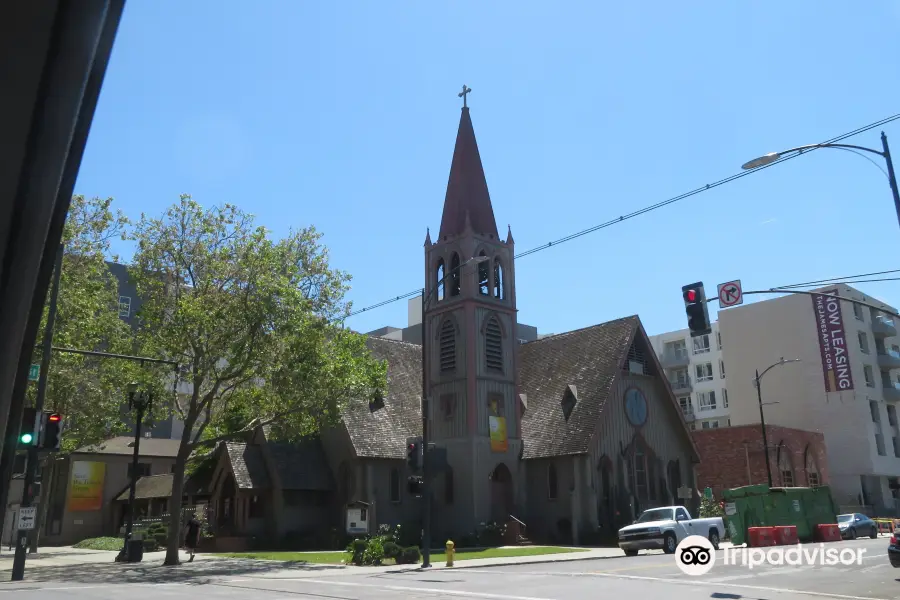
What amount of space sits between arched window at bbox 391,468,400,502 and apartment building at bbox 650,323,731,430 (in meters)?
45.9

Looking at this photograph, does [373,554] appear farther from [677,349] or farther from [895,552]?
[677,349]

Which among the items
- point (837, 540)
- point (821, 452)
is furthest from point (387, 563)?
point (821, 452)

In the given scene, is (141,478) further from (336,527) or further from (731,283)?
(731,283)

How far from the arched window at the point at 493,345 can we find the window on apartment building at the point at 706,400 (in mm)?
45558

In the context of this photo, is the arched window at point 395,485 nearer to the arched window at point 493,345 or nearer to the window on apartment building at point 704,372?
the arched window at point 493,345

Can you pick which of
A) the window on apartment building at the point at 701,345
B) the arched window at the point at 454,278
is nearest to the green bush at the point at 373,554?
the arched window at the point at 454,278

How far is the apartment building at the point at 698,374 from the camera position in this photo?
253 feet

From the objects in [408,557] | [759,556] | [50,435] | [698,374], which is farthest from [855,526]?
[698,374]

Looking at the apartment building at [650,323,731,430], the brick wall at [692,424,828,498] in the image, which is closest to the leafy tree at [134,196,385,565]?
the brick wall at [692,424,828,498]

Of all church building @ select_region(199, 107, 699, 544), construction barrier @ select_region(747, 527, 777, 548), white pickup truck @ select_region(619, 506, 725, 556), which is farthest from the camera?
church building @ select_region(199, 107, 699, 544)

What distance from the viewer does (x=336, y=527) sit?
36.5 meters

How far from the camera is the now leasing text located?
871 inches

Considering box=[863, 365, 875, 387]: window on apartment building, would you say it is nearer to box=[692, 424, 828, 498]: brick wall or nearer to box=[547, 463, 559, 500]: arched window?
box=[692, 424, 828, 498]: brick wall

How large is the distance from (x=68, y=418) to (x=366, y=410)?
13.4 m
